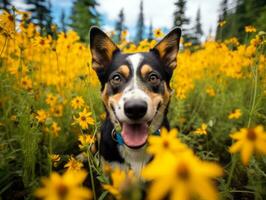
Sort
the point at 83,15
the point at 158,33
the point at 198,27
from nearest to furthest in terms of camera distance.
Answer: the point at 158,33
the point at 83,15
the point at 198,27

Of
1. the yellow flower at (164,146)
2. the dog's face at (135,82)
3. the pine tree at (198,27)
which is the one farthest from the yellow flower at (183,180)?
the pine tree at (198,27)

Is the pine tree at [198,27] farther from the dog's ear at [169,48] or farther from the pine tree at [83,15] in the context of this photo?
the dog's ear at [169,48]

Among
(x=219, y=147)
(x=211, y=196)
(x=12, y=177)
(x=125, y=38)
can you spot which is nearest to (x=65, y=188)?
(x=211, y=196)

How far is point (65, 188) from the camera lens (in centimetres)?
63

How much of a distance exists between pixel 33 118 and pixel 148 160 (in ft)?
3.59

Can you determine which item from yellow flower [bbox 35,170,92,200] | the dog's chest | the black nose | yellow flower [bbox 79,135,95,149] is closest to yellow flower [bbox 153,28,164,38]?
the dog's chest

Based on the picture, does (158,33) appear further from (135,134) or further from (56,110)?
(135,134)

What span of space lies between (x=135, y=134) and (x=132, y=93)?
1.14ft

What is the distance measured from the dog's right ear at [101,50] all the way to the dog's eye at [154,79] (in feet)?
1.87

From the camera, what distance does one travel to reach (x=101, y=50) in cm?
283

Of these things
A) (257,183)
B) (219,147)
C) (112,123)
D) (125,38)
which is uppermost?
(125,38)

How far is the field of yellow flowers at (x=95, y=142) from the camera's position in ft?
2.04

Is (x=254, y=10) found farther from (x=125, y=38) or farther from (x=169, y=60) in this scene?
(x=169, y=60)

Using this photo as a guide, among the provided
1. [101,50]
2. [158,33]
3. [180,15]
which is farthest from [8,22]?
[180,15]
